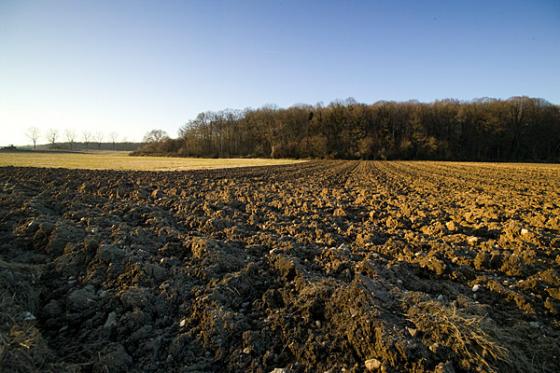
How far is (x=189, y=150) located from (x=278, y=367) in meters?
82.1

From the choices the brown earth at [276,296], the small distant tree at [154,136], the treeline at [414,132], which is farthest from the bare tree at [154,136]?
the brown earth at [276,296]

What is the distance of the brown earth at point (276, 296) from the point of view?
8.12ft

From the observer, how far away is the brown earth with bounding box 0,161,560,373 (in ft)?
8.12

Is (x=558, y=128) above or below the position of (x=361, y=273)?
above

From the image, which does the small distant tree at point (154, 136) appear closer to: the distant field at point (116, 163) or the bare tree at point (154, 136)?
the bare tree at point (154, 136)

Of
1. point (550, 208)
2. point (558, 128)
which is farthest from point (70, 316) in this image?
point (558, 128)

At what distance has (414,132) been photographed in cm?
6212

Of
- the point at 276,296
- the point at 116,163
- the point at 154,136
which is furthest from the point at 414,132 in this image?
the point at 154,136

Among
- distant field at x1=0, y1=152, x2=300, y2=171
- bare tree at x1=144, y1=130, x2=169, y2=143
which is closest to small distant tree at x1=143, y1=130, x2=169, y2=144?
bare tree at x1=144, y1=130, x2=169, y2=143

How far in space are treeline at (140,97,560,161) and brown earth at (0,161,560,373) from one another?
57.7 metres

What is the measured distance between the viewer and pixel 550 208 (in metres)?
8.28

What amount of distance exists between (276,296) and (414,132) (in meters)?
68.4

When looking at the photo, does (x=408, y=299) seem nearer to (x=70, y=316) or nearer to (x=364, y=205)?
Result: (x=70, y=316)

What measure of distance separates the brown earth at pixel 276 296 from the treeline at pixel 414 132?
189 ft
